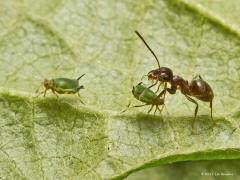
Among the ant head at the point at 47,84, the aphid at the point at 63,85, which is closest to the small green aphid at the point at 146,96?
the aphid at the point at 63,85

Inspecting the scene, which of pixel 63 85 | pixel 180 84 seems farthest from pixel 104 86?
pixel 180 84

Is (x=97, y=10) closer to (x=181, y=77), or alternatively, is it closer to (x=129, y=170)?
(x=181, y=77)

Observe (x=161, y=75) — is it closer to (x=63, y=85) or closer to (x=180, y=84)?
(x=180, y=84)

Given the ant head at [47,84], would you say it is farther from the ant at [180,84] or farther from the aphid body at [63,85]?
the ant at [180,84]

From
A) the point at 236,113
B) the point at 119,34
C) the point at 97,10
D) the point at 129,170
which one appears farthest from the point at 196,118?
the point at 97,10

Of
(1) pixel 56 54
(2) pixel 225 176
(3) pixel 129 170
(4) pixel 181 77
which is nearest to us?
(3) pixel 129 170

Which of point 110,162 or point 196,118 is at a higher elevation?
point 196,118

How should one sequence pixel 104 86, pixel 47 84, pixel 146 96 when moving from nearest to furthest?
pixel 146 96 < pixel 47 84 < pixel 104 86
